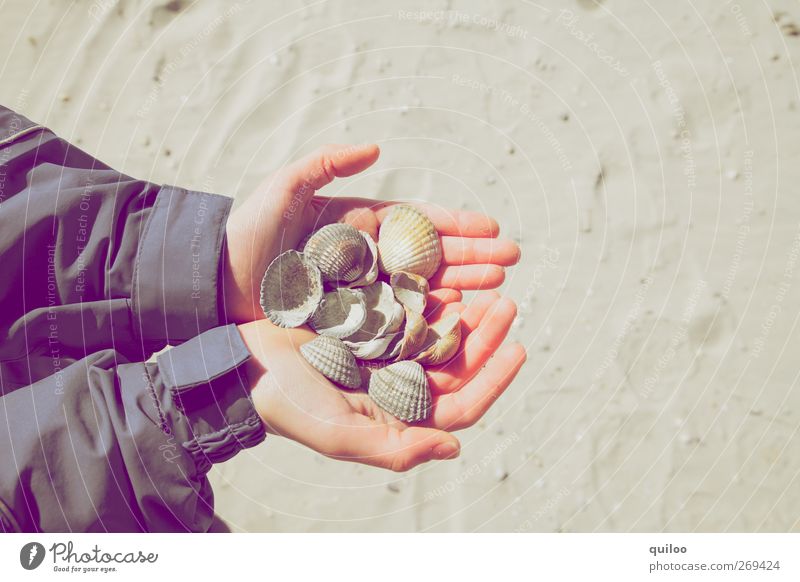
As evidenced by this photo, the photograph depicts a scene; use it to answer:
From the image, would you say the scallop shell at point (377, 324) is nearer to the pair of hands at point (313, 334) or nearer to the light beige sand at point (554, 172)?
the pair of hands at point (313, 334)

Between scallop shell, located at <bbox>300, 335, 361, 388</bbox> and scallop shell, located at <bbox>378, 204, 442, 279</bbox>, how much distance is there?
274 mm

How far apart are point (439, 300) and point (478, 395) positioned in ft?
0.99

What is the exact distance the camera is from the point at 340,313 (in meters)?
1.73

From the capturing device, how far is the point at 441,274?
74.3 inches

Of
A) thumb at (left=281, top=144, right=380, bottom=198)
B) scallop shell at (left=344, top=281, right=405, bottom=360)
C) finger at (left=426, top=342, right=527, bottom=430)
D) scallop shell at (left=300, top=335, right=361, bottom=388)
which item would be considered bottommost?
finger at (left=426, top=342, right=527, bottom=430)

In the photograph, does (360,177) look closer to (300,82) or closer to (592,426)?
(300,82)

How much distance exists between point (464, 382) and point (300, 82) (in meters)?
1.11

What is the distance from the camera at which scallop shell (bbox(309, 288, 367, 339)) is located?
1693 millimetres

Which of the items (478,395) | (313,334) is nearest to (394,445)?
(478,395)

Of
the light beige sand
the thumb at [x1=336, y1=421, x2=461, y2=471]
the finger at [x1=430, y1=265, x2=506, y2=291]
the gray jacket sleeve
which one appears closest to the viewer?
the gray jacket sleeve
